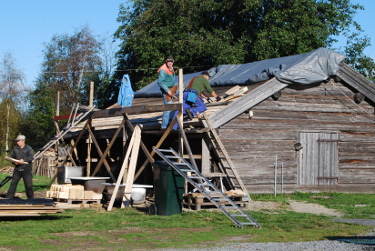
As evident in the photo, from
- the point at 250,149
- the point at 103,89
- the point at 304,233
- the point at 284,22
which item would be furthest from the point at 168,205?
the point at 103,89

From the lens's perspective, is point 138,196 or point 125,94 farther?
point 125,94

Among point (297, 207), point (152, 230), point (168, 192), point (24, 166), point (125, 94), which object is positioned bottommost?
point (152, 230)

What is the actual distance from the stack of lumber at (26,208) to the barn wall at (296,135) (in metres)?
6.82

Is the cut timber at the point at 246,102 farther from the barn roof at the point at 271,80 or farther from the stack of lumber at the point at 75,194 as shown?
the stack of lumber at the point at 75,194

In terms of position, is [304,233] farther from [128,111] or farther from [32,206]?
[128,111]

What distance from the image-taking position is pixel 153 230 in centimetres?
1172

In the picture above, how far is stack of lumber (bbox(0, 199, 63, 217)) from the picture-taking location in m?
12.5

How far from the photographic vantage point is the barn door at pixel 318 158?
19.7 metres

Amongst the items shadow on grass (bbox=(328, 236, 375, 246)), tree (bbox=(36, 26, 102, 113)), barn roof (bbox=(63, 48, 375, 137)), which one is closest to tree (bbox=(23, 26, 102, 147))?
tree (bbox=(36, 26, 102, 113))

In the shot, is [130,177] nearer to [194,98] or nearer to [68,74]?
[194,98]

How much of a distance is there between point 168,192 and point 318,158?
768cm

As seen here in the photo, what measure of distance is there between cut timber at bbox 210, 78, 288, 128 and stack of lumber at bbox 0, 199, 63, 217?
596cm

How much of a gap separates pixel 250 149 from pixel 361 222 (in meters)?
5.90

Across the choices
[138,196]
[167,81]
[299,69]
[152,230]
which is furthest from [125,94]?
[152,230]
